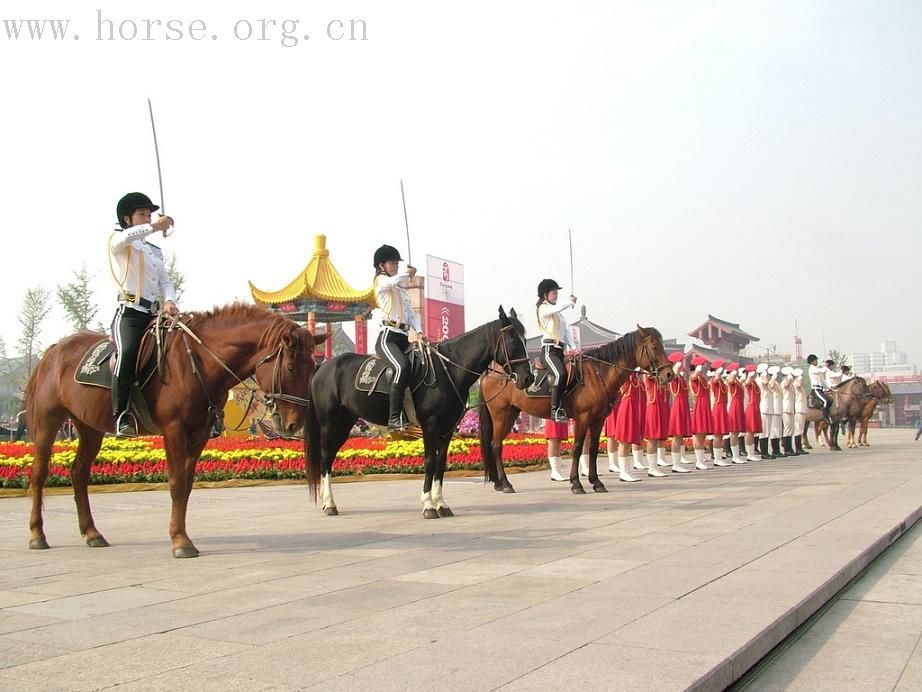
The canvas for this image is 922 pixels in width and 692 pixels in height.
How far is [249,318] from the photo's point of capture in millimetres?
7836

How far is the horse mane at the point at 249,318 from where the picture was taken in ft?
25.1

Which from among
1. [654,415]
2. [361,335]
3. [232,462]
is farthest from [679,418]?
[361,335]

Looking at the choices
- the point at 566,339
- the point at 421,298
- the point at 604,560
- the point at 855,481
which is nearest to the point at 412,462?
the point at 566,339

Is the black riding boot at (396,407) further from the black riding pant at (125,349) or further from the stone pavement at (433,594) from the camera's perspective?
the black riding pant at (125,349)

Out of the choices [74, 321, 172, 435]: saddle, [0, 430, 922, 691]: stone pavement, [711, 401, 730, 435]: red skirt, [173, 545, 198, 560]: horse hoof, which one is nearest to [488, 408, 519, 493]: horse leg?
[0, 430, 922, 691]: stone pavement

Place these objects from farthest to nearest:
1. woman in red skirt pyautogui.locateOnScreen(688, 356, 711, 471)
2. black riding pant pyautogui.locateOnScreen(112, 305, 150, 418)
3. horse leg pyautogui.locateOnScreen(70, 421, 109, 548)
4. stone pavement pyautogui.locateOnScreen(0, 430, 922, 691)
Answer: woman in red skirt pyautogui.locateOnScreen(688, 356, 711, 471) < horse leg pyautogui.locateOnScreen(70, 421, 109, 548) < black riding pant pyautogui.locateOnScreen(112, 305, 150, 418) < stone pavement pyautogui.locateOnScreen(0, 430, 922, 691)

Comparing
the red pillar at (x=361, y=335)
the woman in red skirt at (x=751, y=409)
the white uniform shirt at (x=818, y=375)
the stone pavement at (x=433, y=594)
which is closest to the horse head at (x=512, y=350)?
the stone pavement at (x=433, y=594)

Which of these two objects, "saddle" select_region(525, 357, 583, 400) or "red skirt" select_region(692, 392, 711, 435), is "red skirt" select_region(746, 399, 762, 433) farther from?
"saddle" select_region(525, 357, 583, 400)

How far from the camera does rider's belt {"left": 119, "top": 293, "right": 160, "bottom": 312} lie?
25.1ft

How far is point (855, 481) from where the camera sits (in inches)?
519

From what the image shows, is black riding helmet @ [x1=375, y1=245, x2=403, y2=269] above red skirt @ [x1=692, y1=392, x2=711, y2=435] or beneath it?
above

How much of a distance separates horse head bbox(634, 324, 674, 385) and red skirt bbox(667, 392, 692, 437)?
15.4 ft

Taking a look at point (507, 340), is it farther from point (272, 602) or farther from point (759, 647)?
point (759, 647)

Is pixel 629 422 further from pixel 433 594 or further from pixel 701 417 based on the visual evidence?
pixel 433 594
